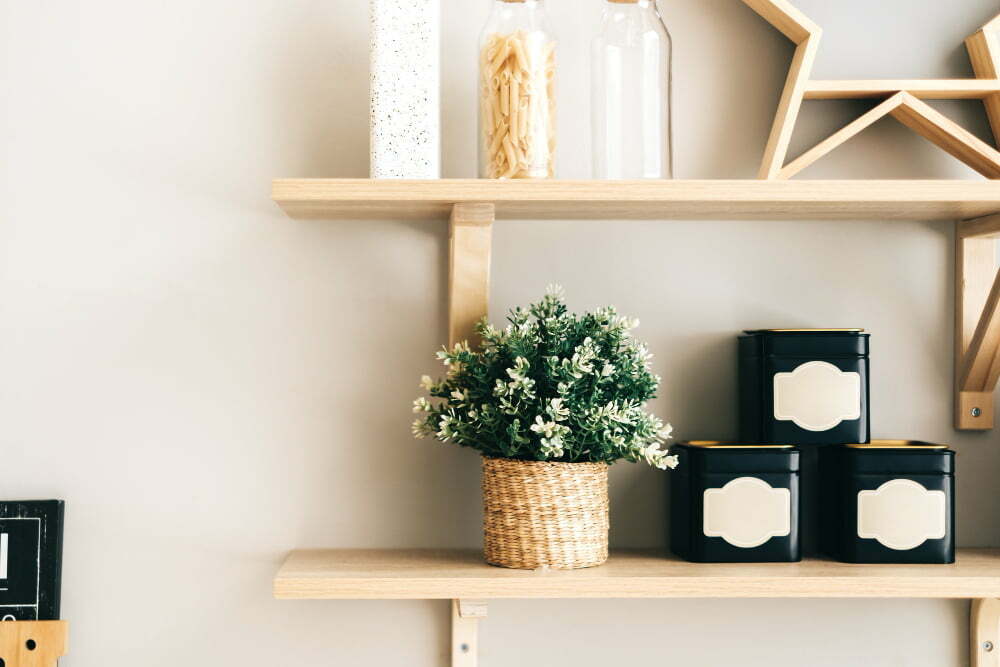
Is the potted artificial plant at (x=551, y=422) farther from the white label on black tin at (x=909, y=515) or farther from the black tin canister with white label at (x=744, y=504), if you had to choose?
the white label on black tin at (x=909, y=515)

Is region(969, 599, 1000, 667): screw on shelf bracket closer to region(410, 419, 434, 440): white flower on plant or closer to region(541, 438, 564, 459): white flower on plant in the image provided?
region(541, 438, 564, 459): white flower on plant

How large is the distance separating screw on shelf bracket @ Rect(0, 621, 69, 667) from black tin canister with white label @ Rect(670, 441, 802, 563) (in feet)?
2.33

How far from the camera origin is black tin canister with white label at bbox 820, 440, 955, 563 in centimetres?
105

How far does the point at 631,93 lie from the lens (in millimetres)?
1070

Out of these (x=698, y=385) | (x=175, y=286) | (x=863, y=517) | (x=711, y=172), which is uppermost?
(x=711, y=172)

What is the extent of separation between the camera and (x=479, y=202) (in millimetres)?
1009

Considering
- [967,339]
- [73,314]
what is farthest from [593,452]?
[73,314]

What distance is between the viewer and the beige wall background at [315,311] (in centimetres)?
114

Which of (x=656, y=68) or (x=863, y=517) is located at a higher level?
(x=656, y=68)

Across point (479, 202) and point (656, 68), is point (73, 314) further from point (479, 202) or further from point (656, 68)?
point (656, 68)

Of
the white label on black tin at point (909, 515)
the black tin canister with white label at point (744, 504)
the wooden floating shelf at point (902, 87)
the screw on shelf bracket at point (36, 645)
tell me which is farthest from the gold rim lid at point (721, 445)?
the screw on shelf bracket at point (36, 645)

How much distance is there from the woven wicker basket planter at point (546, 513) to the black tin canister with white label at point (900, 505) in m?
0.28

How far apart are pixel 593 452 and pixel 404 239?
350mm

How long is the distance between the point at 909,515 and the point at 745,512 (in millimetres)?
177
